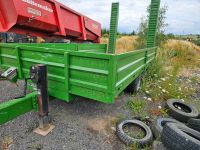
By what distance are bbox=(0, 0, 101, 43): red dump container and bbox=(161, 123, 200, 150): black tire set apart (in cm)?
424

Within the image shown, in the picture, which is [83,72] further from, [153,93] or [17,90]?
[153,93]

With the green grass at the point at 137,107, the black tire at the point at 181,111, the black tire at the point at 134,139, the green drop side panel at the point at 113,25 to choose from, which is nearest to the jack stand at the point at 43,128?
the black tire at the point at 134,139

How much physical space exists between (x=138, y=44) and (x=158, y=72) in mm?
3604

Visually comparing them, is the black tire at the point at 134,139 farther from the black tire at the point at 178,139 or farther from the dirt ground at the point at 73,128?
the black tire at the point at 178,139

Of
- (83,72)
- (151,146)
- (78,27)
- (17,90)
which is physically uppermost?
(78,27)

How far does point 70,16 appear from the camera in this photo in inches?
252

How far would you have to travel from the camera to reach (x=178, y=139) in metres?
2.01

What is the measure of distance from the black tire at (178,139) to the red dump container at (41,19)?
4241 mm

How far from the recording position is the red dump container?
4.35 m

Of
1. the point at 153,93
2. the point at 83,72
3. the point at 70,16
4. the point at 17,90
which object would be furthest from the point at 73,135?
the point at 70,16

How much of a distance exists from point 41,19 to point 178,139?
15.3 feet

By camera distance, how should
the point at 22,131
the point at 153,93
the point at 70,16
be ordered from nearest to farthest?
the point at 22,131
the point at 153,93
the point at 70,16

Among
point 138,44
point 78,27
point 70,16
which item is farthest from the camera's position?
point 138,44

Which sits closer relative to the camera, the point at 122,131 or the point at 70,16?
the point at 122,131
